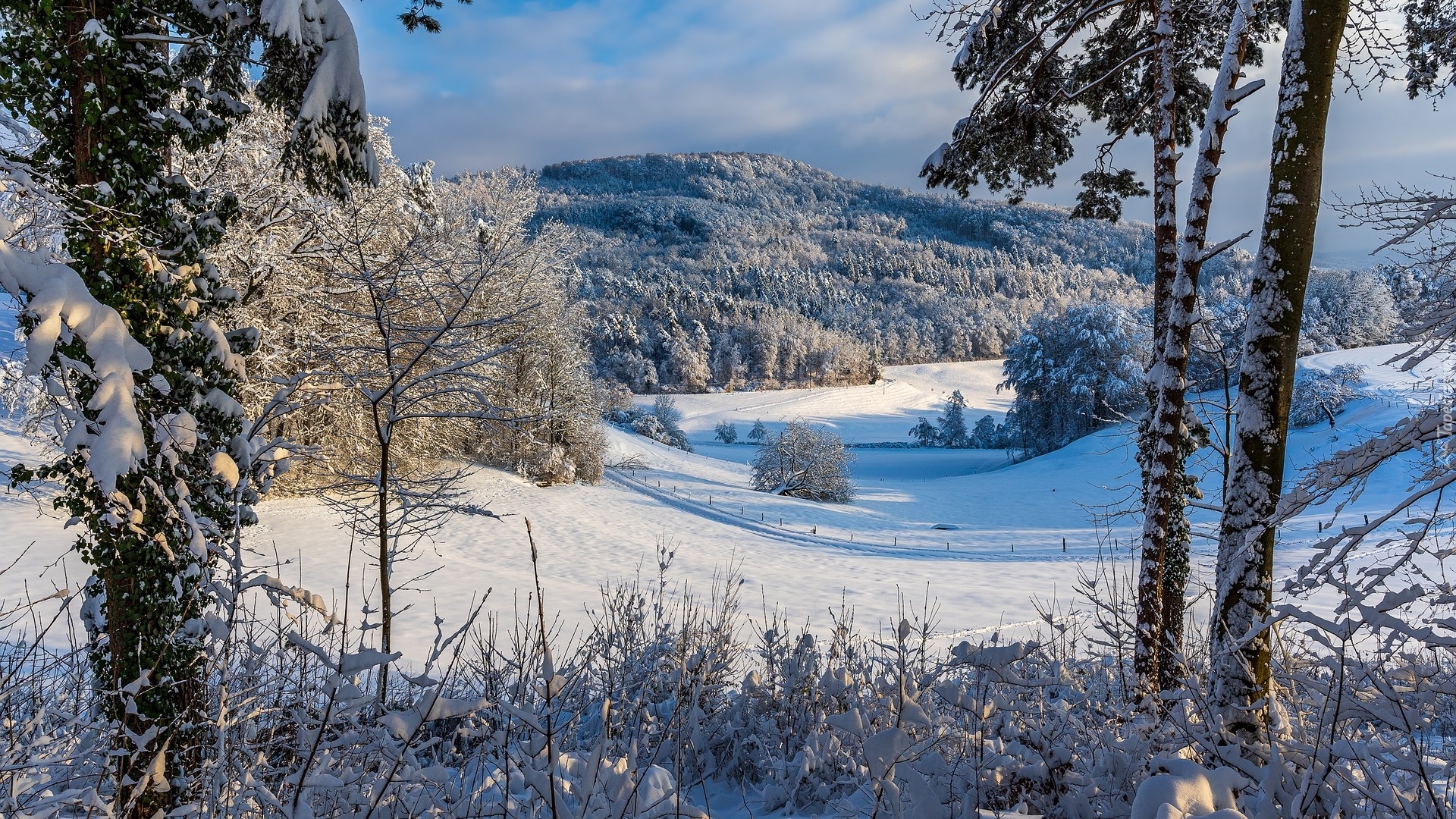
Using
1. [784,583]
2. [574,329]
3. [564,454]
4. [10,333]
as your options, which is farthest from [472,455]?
[784,583]

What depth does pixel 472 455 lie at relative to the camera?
26922 millimetres

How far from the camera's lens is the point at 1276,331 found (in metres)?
3.58

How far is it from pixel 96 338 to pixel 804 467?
32.8 m

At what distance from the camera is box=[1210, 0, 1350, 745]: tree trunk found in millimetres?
3539

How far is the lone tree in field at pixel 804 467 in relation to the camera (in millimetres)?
34031

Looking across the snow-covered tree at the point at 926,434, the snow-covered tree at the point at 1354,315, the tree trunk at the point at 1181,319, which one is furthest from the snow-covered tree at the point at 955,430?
the tree trunk at the point at 1181,319

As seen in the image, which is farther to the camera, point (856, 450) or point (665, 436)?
point (856, 450)

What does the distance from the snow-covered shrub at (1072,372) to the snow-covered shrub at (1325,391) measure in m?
6.86

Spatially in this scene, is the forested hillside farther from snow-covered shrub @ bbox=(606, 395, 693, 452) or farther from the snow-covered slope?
snow-covered shrub @ bbox=(606, 395, 693, 452)

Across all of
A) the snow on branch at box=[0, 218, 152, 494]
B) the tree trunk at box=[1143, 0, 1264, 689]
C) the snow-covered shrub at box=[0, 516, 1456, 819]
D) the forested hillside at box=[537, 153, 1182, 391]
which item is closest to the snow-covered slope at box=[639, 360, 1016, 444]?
the forested hillside at box=[537, 153, 1182, 391]

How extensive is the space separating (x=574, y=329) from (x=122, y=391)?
1071 inches

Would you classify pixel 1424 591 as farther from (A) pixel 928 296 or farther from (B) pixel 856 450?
(A) pixel 928 296

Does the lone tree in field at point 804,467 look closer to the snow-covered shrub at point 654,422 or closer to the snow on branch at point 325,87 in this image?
the snow-covered shrub at point 654,422

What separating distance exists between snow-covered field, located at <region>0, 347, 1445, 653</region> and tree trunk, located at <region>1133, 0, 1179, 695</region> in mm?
603
